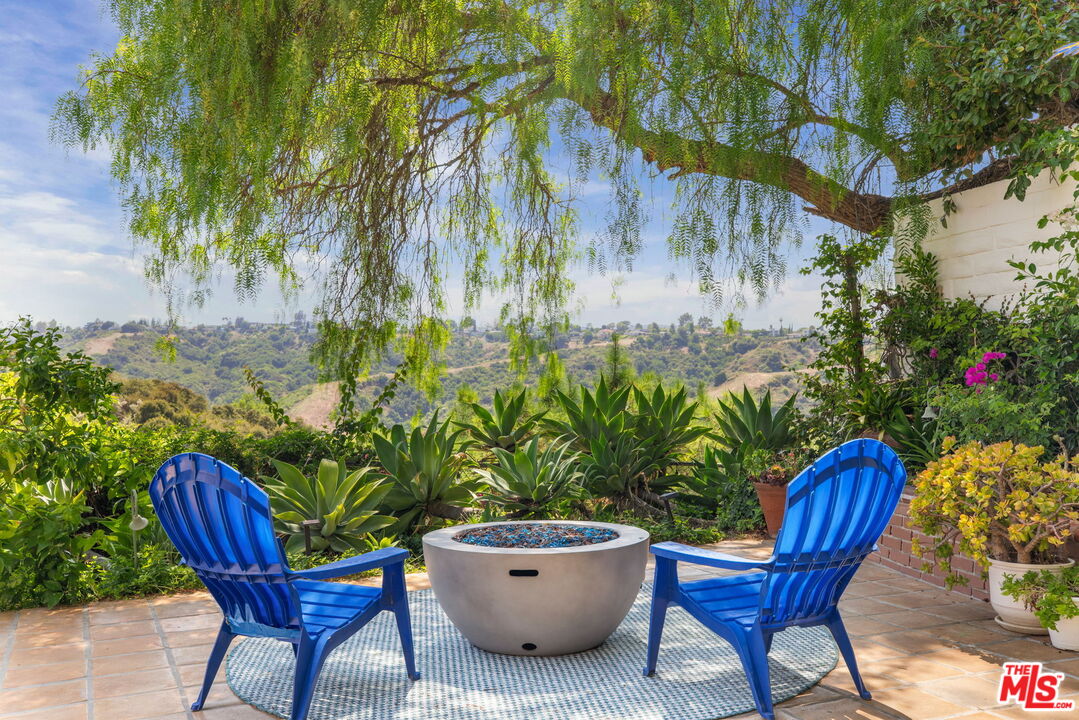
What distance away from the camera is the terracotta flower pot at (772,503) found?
18.1 ft

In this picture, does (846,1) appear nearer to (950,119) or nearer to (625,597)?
(950,119)

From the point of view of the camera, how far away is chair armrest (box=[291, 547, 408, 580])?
8.50 feet

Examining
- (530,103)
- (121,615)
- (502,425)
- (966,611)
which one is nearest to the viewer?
(966,611)

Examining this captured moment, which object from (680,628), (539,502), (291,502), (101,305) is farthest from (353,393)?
(680,628)

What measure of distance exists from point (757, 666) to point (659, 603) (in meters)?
0.47

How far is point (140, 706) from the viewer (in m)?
2.72

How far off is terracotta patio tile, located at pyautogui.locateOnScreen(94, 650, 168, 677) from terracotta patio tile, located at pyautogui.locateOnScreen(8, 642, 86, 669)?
0.13m

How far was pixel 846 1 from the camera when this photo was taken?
409cm

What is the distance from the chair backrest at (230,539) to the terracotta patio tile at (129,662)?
27.8 inches

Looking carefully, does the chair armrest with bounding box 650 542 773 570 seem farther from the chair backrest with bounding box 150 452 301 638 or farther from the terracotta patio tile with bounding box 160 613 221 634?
the terracotta patio tile with bounding box 160 613 221 634

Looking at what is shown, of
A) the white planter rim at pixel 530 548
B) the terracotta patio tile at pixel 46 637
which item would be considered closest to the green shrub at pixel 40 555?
the terracotta patio tile at pixel 46 637

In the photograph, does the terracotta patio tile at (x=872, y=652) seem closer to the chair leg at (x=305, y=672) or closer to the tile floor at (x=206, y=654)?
the tile floor at (x=206, y=654)

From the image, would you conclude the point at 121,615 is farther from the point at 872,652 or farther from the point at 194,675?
the point at 872,652

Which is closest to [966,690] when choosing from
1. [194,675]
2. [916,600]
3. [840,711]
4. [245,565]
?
[840,711]
